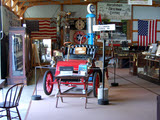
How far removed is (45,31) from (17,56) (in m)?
8.16

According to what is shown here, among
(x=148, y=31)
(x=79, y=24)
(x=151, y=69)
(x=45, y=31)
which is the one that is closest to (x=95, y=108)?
(x=151, y=69)

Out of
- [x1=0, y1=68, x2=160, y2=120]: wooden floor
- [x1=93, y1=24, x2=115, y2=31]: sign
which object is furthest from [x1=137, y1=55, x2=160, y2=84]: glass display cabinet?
[x1=93, y1=24, x2=115, y2=31]: sign

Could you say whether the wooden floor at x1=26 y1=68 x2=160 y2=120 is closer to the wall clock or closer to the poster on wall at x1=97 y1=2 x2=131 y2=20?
the wall clock

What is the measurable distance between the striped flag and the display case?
26.0 ft

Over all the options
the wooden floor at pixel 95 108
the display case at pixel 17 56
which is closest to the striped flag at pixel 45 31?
the display case at pixel 17 56

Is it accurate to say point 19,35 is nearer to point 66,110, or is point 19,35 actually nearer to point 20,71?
point 20,71

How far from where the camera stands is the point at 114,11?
16156 millimetres

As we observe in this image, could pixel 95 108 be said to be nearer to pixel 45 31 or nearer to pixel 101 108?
pixel 101 108

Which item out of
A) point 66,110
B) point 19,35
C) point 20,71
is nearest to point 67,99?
point 66,110

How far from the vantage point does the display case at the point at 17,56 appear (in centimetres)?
805

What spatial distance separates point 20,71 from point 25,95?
5.97 ft

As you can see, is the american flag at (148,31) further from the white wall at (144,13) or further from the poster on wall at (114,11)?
the poster on wall at (114,11)

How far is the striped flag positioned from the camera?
16.0 meters

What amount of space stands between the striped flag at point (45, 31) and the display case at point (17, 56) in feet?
26.0
